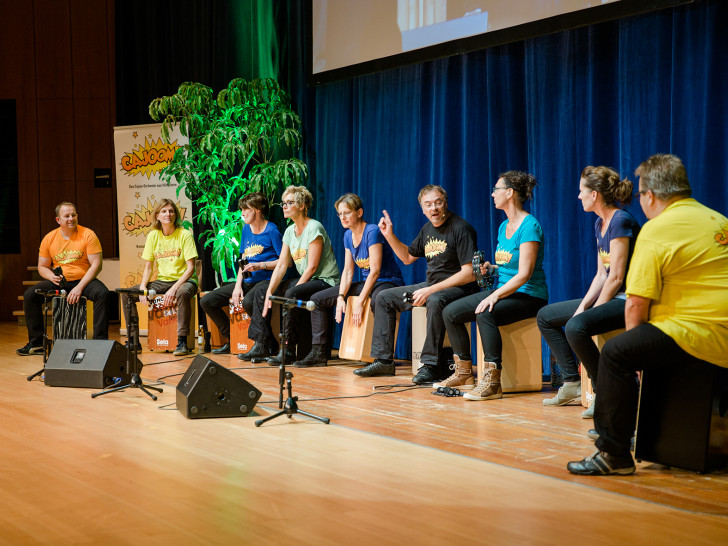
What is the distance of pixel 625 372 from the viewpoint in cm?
274

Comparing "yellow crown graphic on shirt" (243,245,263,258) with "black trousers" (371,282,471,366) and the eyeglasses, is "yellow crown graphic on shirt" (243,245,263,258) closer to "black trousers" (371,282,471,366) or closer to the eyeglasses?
"black trousers" (371,282,471,366)

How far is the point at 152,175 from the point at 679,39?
17.0ft

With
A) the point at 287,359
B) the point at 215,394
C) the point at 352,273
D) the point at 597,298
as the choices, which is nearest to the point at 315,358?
the point at 287,359

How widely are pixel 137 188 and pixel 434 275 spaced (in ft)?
13.5

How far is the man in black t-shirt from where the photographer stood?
484cm

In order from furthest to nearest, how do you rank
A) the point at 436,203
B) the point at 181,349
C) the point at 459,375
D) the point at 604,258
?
the point at 181,349, the point at 436,203, the point at 459,375, the point at 604,258

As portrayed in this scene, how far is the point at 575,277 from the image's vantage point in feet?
16.5

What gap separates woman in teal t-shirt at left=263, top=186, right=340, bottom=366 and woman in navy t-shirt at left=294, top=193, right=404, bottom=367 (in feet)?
0.52

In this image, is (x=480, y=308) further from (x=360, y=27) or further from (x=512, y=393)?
(x=360, y=27)

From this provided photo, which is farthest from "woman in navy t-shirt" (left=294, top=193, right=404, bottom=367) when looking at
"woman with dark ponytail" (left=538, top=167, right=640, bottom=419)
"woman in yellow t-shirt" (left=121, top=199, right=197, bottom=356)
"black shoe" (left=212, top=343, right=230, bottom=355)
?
"woman with dark ponytail" (left=538, top=167, right=640, bottom=419)

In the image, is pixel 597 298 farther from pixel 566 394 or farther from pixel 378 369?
pixel 378 369

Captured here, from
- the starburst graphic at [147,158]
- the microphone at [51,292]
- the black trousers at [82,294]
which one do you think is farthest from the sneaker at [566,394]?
the starburst graphic at [147,158]

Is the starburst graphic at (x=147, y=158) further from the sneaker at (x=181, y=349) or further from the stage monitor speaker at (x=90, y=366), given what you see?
the stage monitor speaker at (x=90, y=366)

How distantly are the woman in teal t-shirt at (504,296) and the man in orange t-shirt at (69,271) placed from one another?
123 inches
